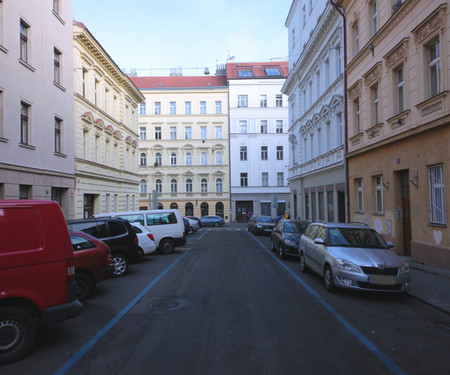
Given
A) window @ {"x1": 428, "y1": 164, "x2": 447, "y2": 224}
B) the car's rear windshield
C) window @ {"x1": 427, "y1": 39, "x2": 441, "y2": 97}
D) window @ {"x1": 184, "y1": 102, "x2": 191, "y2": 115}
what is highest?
window @ {"x1": 184, "y1": 102, "x2": 191, "y2": 115}

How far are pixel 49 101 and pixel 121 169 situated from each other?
1318cm

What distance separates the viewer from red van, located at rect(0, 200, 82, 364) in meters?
4.50

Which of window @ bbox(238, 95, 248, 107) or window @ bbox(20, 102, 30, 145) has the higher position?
window @ bbox(238, 95, 248, 107)

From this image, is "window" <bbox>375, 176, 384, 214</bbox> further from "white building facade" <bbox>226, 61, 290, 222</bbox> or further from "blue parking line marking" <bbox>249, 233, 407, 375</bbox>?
"white building facade" <bbox>226, 61, 290, 222</bbox>

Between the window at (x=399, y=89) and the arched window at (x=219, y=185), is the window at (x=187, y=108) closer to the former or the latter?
the arched window at (x=219, y=185)

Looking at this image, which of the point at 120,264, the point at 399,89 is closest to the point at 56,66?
the point at 120,264

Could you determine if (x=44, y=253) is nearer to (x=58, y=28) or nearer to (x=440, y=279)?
(x=440, y=279)

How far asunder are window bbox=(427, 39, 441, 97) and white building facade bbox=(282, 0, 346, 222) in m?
7.34

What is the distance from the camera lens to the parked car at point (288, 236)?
507 inches

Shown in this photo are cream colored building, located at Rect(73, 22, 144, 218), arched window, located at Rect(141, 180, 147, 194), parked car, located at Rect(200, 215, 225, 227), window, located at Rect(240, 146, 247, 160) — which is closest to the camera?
cream colored building, located at Rect(73, 22, 144, 218)

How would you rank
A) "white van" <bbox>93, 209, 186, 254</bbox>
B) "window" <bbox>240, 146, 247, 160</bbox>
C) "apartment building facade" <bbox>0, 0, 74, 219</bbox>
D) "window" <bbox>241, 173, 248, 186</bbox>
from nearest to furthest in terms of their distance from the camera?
"apartment building facade" <bbox>0, 0, 74, 219</bbox>, "white van" <bbox>93, 209, 186, 254</bbox>, "window" <bbox>241, 173, 248, 186</bbox>, "window" <bbox>240, 146, 247, 160</bbox>

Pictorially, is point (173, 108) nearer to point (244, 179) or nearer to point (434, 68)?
point (244, 179)

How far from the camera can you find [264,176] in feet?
163

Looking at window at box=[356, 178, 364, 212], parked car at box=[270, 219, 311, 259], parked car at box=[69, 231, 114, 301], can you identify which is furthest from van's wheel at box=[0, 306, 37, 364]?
window at box=[356, 178, 364, 212]
